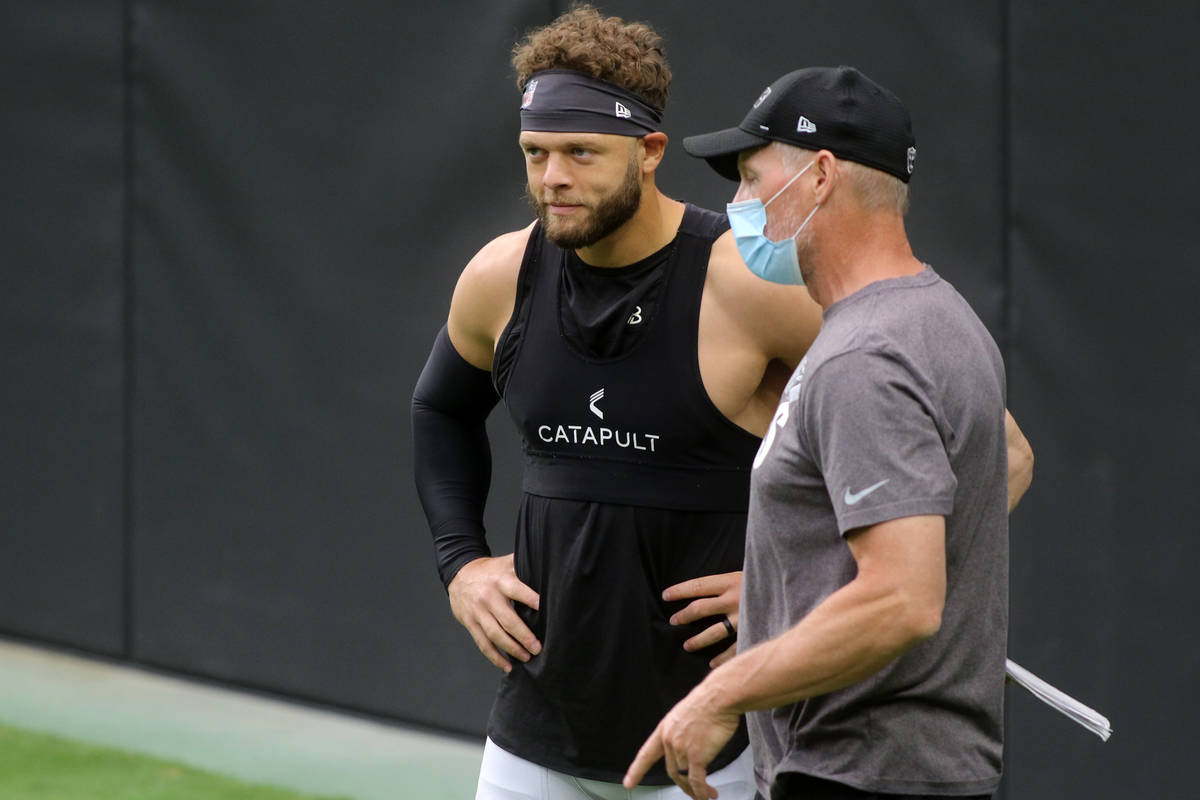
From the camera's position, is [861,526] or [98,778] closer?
[861,526]

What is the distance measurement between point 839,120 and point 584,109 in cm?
83

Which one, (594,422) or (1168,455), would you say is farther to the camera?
(1168,455)

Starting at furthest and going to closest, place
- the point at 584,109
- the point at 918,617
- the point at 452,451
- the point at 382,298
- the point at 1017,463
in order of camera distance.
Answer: the point at 382,298
the point at 452,451
the point at 584,109
the point at 1017,463
the point at 918,617

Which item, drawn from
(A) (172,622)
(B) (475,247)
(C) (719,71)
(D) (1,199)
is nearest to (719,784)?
(C) (719,71)

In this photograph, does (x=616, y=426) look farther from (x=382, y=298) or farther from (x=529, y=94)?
(x=382, y=298)

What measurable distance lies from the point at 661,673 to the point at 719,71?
225cm

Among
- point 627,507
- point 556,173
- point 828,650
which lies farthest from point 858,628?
point 556,173

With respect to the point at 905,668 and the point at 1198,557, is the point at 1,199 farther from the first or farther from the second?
the point at 905,668

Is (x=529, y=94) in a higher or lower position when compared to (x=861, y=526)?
higher

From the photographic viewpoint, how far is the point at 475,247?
5383mm

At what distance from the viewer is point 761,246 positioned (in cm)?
246

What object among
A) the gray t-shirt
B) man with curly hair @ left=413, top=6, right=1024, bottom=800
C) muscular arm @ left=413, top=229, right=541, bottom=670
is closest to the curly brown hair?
man with curly hair @ left=413, top=6, right=1024, bottom=800

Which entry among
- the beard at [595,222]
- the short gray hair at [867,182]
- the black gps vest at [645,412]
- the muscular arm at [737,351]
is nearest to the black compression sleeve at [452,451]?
the black gps vest at [645,412]

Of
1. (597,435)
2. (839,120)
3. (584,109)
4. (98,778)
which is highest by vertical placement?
(839,120)
